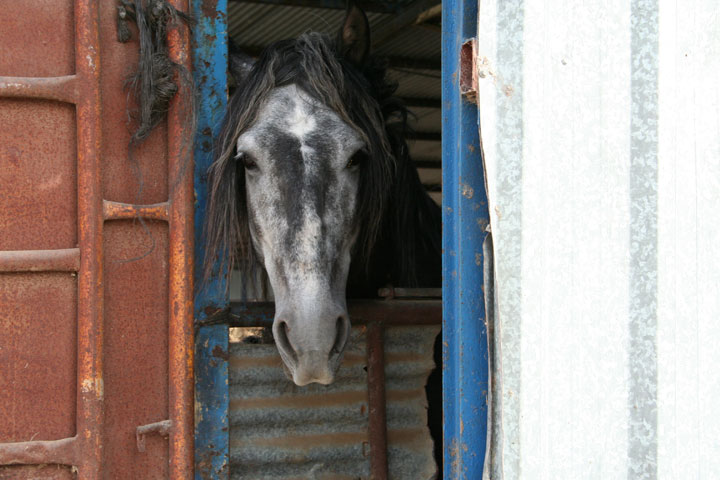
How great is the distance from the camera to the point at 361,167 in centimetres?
206

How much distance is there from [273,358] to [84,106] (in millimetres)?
949

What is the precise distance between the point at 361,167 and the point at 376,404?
0.79 meters

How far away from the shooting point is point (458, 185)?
1.54 metres

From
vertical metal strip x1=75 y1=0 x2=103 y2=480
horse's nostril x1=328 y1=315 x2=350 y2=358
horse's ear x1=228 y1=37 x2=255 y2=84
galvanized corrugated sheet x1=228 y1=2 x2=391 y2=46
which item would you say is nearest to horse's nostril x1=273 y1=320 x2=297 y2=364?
horse's nostril x1=328 y1=315 x2=350 y2=358

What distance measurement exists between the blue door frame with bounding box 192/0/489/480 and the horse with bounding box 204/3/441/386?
22 cm

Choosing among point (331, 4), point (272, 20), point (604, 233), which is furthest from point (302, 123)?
point (272, 20)

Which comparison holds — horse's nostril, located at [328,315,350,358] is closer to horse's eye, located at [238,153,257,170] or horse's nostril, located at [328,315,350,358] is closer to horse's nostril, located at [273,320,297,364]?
horse's nostril, located at [273,320,297,364]

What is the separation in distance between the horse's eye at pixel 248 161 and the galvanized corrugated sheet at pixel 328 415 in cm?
57

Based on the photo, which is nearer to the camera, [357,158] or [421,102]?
[357,158]

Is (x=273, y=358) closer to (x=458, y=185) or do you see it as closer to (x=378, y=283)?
(x=378, y=283)

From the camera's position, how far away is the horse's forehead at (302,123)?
1.90 meters

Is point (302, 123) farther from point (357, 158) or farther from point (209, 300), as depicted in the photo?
point (209, 300)

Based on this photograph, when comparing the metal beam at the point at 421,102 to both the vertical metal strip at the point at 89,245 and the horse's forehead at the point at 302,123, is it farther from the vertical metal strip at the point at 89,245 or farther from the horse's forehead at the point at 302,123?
the vertical metal strip at the point at 89,245

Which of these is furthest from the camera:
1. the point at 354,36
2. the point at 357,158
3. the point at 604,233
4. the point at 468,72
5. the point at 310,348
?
the point at 354,36
